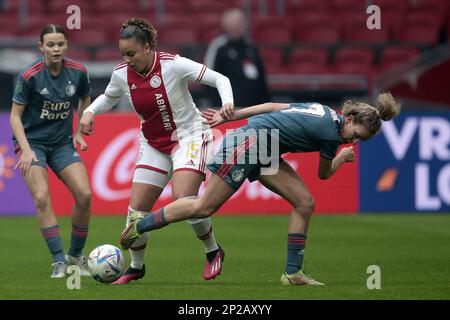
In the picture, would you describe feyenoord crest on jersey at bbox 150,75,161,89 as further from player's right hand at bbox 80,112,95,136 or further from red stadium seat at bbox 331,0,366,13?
red stadium seat at bbox 331,0,366,13

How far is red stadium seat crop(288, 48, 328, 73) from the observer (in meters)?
19.2

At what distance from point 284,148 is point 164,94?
105 cm

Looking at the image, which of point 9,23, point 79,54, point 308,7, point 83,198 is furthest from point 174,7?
point 83,198

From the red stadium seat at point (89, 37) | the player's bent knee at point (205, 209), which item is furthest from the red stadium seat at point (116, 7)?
the player's bent knee at point (205, 209)

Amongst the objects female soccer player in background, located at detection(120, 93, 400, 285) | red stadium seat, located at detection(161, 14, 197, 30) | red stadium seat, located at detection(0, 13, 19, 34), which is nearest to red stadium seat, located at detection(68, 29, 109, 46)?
red stadium seat, located at detection(161, 14, 197, 30)

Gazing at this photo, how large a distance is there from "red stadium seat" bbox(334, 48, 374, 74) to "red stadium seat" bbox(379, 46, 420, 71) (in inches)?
9.4

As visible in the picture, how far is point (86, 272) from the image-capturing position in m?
9.29

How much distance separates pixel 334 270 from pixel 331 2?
500 inches

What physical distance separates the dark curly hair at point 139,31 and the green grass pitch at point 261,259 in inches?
75.2

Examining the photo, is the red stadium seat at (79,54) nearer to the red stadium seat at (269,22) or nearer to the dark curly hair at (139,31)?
the red stadium seat at (269,22)

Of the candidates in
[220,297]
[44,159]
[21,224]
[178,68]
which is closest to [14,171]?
[21,224]

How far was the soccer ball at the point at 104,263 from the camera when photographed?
8.24 m

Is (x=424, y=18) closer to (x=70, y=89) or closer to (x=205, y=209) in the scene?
(x=70, y=89)

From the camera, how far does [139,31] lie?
Answer: 8.23m
